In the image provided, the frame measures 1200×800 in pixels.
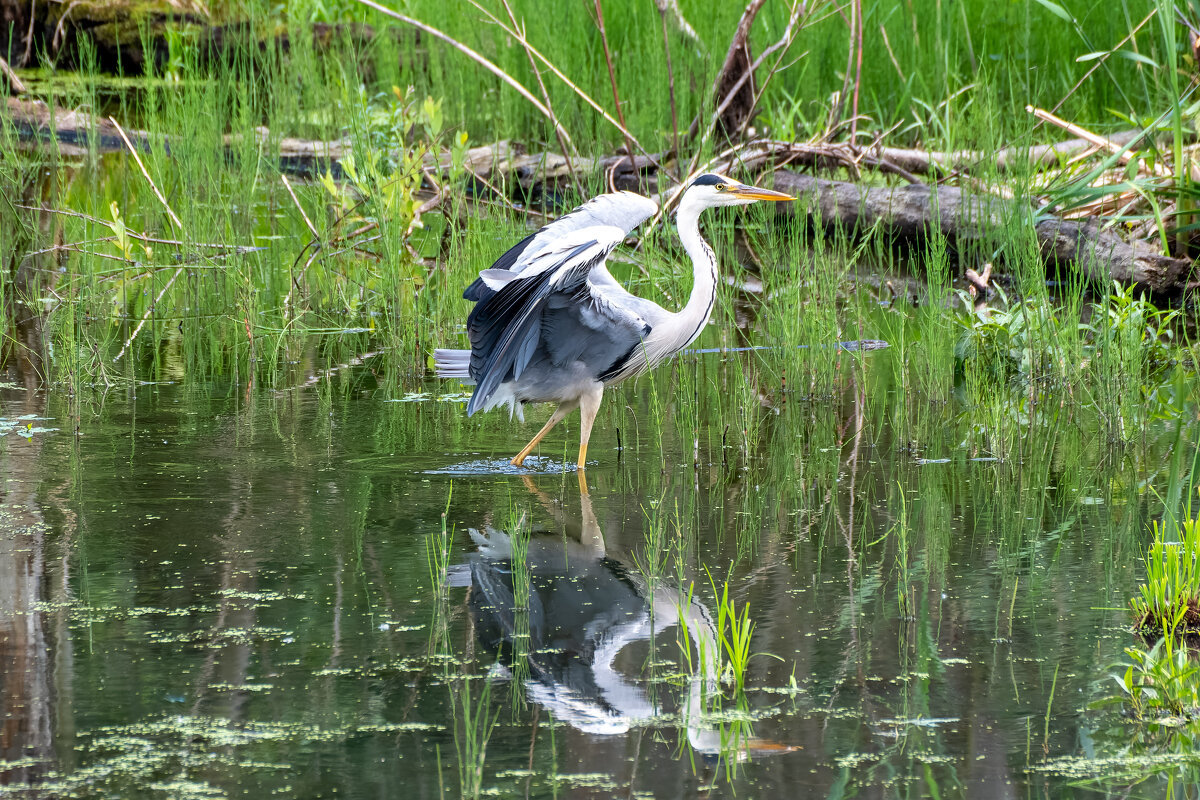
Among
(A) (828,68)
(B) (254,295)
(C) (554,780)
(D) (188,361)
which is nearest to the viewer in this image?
(C) (554,780)

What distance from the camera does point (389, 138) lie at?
867 centimetres

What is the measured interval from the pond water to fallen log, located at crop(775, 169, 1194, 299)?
226 cm

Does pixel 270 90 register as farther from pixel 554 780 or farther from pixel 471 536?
pixel 554 780

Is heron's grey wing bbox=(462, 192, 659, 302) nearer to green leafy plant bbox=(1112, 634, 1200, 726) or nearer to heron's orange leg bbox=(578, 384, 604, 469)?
heron's orange leg bbox=(578, 384, 604, 469)

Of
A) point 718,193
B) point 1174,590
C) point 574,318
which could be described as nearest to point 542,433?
point 574,318

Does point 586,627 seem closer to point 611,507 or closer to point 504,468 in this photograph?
point 611,507

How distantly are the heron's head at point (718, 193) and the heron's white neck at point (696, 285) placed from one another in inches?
1.8

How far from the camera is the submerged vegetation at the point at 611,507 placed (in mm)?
2715

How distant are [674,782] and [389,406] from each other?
348 centimetres

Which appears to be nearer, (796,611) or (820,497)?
(796,611)

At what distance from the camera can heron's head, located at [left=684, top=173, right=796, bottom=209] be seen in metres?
5.57

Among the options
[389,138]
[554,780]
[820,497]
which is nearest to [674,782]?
[554,780]

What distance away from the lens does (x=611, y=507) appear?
14.6 feet

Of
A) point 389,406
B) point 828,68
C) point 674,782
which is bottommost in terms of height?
point 674,782
